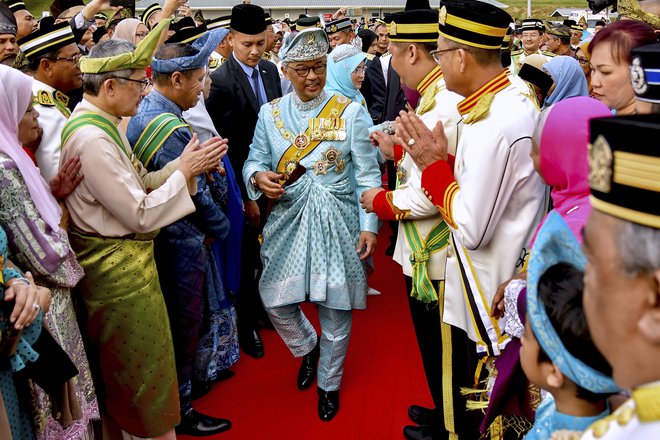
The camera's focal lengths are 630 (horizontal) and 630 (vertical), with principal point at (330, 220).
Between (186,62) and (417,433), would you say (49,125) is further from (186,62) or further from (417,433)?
(417,433)

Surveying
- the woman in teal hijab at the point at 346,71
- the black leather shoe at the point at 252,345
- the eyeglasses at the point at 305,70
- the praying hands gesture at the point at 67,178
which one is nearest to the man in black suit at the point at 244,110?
the black leather shoe at the point at 252,345

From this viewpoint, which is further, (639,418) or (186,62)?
(186,62)

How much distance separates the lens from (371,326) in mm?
4246

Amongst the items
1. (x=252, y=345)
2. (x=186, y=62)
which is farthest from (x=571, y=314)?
(x=252, y=345)

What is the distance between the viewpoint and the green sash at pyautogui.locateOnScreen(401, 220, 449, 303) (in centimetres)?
270

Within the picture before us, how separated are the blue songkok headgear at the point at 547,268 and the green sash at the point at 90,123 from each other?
1862 mm

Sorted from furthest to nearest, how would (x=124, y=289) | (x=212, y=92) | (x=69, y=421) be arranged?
(x=212, y=92), (x=124, y=289), (x=69, y=421)

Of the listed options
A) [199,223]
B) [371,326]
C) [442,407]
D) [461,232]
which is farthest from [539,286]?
[371,326]

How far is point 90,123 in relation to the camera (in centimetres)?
245

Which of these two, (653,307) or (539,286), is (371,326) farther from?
(653,307)

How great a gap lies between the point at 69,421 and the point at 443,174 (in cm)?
158

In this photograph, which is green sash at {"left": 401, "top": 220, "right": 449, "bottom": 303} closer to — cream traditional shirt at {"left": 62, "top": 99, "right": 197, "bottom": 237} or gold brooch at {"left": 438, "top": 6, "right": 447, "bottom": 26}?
gold brooch at {"left": 438, "top": 6, "right": 447, "bottom": 26}

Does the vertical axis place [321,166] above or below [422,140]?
below

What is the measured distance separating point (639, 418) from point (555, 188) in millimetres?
1279
